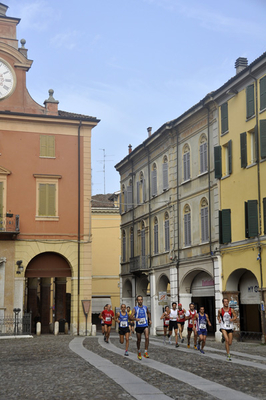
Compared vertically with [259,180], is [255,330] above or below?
below

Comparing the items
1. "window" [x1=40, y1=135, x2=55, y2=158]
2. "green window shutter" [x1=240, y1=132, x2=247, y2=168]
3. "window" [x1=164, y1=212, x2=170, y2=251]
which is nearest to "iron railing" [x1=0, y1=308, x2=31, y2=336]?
"window" [x1=40, y1=135, x2=55, y2=158]

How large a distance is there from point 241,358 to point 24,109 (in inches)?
850

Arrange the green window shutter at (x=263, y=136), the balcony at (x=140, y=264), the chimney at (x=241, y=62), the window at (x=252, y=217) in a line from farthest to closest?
1. the balcony at (x=140, y=264)
2. the chimney at (x=241, y=62)
3. the window at (x=252, y=217)
4. the green window shutter at (x=263, y=136)

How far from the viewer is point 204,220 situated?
34969mm

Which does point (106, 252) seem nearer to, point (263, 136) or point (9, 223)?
point (9, 223)

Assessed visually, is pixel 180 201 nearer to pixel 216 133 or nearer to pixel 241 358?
pixel 216 133

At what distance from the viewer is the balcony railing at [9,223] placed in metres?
35.1

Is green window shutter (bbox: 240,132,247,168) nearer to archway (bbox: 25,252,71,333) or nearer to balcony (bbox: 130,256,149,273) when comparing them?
archway (bbox: 25,252,71,333)

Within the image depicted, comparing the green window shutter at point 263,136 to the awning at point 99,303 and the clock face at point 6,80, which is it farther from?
the awning at point 99,303

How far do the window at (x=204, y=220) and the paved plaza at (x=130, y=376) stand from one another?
13.4 m

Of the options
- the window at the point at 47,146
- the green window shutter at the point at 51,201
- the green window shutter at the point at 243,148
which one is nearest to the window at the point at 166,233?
the green window shutter at the point at 51,201

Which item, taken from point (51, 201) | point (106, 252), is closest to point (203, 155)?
point (51, 201)

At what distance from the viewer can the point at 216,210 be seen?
3350 centimetres

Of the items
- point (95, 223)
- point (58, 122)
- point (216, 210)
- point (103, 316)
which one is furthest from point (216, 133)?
point (95, 223)
